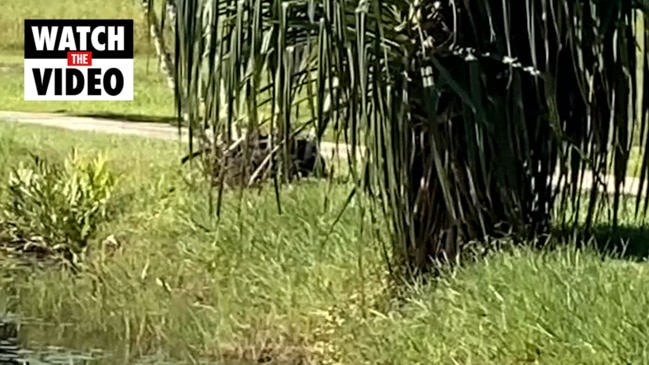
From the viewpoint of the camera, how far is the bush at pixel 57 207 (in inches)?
512

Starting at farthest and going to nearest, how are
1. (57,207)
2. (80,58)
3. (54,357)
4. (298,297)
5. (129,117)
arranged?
(80,58), (129,117), (57,207), (54,357), (298,297)

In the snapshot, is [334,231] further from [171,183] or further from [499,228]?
[171,183]

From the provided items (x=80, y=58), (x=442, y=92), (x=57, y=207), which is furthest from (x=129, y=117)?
(x=442, y=92)

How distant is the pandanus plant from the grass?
18.5 inches

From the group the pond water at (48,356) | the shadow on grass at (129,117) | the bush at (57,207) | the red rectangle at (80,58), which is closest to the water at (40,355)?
the pond water at (48,356)

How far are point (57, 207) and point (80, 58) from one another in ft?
40.6

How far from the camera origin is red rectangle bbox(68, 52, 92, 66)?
25.3 metres

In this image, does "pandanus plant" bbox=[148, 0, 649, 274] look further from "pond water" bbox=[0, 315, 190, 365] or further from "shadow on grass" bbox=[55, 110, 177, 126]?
"shadow on grass" bbox=[55, 110, 177, 126]

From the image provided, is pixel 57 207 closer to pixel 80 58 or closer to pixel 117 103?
pixel 80 58

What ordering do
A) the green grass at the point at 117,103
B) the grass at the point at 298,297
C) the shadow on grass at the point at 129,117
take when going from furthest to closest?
the green grass at the point at 117,103 < the shadow on grass at the point at 129,117 < the grass at the point at 298,297

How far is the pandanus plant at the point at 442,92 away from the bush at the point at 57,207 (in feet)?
13.3

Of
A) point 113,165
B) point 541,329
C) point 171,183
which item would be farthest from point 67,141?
point 541,329

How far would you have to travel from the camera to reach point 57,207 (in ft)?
43.3

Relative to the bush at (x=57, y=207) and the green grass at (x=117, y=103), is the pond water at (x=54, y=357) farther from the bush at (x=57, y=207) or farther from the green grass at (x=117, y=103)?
the green grass at (x=117, y=103)
